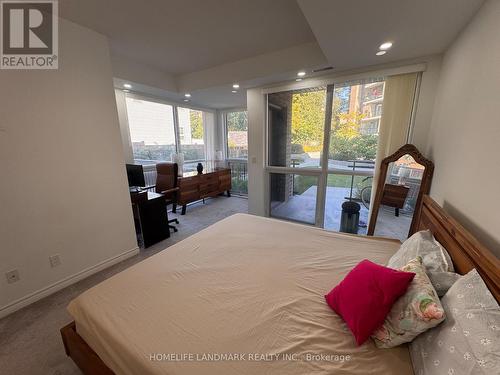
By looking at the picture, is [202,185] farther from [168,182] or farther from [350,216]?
[350,216]

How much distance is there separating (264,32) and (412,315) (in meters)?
2.70

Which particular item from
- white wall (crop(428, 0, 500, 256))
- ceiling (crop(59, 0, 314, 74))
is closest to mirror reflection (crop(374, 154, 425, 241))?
white wall (crop(428, 0, 500, 256))

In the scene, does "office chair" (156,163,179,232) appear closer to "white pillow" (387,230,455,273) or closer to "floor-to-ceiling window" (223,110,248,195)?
"floor-to-ceiling window" (223,110,248,195)

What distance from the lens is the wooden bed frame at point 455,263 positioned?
2.61 ft

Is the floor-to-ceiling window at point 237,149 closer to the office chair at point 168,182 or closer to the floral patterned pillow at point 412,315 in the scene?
the office chair at point 168,182

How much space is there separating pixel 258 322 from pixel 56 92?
254 cm

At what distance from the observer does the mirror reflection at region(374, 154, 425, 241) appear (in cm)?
225

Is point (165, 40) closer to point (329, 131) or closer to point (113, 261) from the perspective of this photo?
point (329, 131)

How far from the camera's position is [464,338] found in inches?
26.6

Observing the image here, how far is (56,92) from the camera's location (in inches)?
72.7

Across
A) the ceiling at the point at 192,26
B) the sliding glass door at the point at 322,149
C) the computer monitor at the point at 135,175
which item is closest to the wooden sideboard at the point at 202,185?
the computer monitor at the point at 135,175

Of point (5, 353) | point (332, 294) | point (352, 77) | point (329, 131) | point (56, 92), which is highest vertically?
point (352, 77)

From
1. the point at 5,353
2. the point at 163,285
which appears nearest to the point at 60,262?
the point at 5,353

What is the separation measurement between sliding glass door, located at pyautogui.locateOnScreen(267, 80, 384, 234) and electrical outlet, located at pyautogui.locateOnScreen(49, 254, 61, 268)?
117 inches
